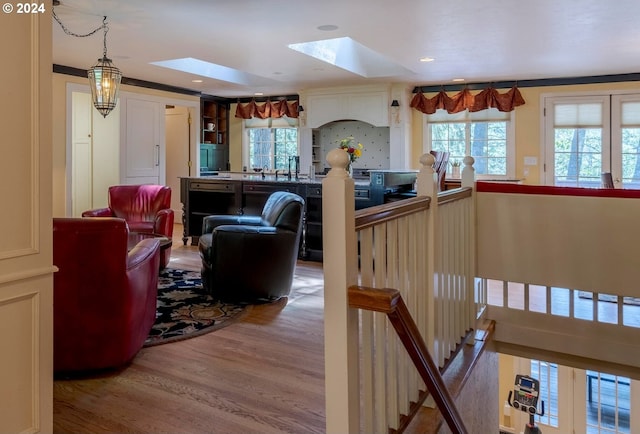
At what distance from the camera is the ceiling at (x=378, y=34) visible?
13.2ft

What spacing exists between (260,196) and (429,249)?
14.2 feet

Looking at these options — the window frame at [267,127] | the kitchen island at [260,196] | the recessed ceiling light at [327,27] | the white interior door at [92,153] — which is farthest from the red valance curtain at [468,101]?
the white interior door at [92,153]

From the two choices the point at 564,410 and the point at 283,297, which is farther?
the point at 564,410

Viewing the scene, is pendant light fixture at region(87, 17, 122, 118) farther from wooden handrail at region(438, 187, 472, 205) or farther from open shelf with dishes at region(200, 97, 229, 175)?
open shelf with dishes at region(200, 97, 229, 175)

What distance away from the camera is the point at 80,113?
7930 mm

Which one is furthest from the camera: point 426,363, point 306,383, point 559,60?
point 559,60

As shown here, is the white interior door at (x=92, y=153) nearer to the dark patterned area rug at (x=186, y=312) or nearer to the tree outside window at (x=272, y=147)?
the tree outside window at (x=272, y=147)

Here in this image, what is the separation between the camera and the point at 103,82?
4492mm

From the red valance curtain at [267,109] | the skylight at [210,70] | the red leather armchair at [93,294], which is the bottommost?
the red leather armchair at [93,294]

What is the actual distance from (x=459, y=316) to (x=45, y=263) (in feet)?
7.62

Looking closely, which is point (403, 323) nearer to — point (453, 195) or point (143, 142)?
point (453, 195)

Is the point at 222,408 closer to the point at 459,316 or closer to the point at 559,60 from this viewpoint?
the point at 459,316

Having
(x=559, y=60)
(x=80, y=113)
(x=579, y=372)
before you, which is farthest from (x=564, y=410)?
(x=80, y=113)

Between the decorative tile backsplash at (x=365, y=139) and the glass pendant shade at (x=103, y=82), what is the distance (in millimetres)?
5226
